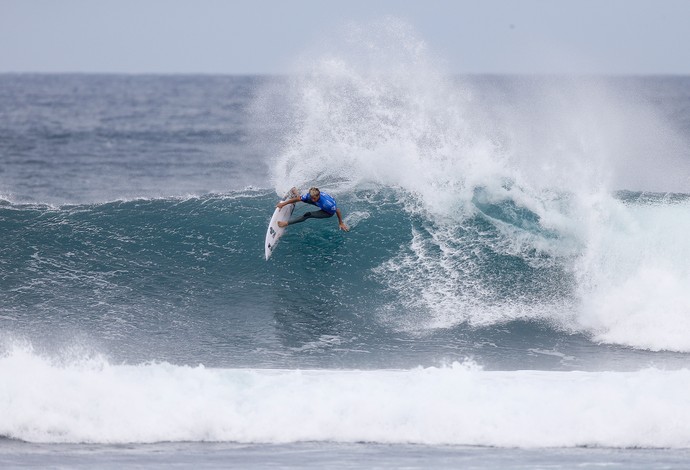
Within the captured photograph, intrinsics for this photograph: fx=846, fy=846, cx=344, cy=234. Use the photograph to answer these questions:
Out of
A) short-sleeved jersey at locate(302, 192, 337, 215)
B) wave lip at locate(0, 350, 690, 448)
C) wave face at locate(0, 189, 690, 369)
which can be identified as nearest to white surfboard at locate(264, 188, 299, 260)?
wave face at locate(0, 189, 690, 369)

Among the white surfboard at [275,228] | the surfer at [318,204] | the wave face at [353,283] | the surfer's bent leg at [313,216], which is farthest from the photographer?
the white surfboard at [275,228]

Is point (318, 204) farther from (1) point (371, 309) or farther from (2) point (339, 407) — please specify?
(2) point (339, 407)

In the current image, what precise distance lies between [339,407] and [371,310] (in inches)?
143

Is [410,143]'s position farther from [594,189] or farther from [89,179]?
[89,179]

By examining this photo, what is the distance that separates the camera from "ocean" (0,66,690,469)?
29.8ft

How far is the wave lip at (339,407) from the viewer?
357 inches

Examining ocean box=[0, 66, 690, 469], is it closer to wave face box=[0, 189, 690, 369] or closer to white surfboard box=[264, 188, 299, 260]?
wave face box=[0, 189, 690, 369]

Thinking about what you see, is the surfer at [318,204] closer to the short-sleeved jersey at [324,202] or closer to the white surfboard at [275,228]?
the short-sleeved jersey at [324,202]

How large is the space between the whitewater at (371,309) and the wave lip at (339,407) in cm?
3

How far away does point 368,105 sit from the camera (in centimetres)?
1727

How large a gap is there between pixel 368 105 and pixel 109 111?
46.2 m

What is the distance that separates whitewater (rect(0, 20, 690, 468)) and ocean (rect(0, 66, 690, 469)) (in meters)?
0.04

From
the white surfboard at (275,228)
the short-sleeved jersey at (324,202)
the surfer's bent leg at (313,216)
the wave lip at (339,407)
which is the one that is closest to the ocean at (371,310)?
the wave lip at (339,407)

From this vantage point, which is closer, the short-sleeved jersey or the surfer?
the surfer
